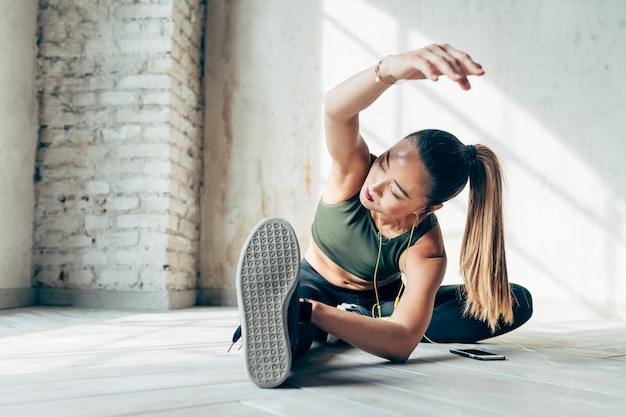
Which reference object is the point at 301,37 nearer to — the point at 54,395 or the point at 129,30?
the point at 129,30

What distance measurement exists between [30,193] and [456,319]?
2.71m

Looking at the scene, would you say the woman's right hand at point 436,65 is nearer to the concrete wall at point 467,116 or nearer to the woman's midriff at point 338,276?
the woman's midriff at point 338,276

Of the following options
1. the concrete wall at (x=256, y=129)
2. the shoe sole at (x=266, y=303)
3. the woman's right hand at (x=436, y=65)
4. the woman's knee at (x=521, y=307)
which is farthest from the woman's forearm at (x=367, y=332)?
the concrete wall at (x=256, y=129)

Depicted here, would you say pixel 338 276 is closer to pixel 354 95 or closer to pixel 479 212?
pixel 479 212

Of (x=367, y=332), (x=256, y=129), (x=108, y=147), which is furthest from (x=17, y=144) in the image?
(x=367, y=332)

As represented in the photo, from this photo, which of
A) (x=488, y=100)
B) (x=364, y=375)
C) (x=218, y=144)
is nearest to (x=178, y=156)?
(x=218, y=144)

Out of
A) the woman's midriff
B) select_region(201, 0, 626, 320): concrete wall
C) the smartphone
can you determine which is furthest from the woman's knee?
select_region(201, 0, 626, 320): concrete wall

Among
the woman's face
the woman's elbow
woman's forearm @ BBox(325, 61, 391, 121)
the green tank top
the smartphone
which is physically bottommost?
the smartphone

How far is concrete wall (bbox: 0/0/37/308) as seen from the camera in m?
3.35

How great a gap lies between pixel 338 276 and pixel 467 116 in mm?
2226

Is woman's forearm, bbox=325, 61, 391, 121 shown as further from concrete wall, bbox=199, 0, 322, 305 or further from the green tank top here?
concrete wall, bbox=199, 0, 322, 305

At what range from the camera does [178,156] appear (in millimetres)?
3756

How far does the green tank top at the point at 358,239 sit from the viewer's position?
1.75 m

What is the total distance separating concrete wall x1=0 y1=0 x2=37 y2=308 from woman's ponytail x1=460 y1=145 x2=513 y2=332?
2660 millimetres
